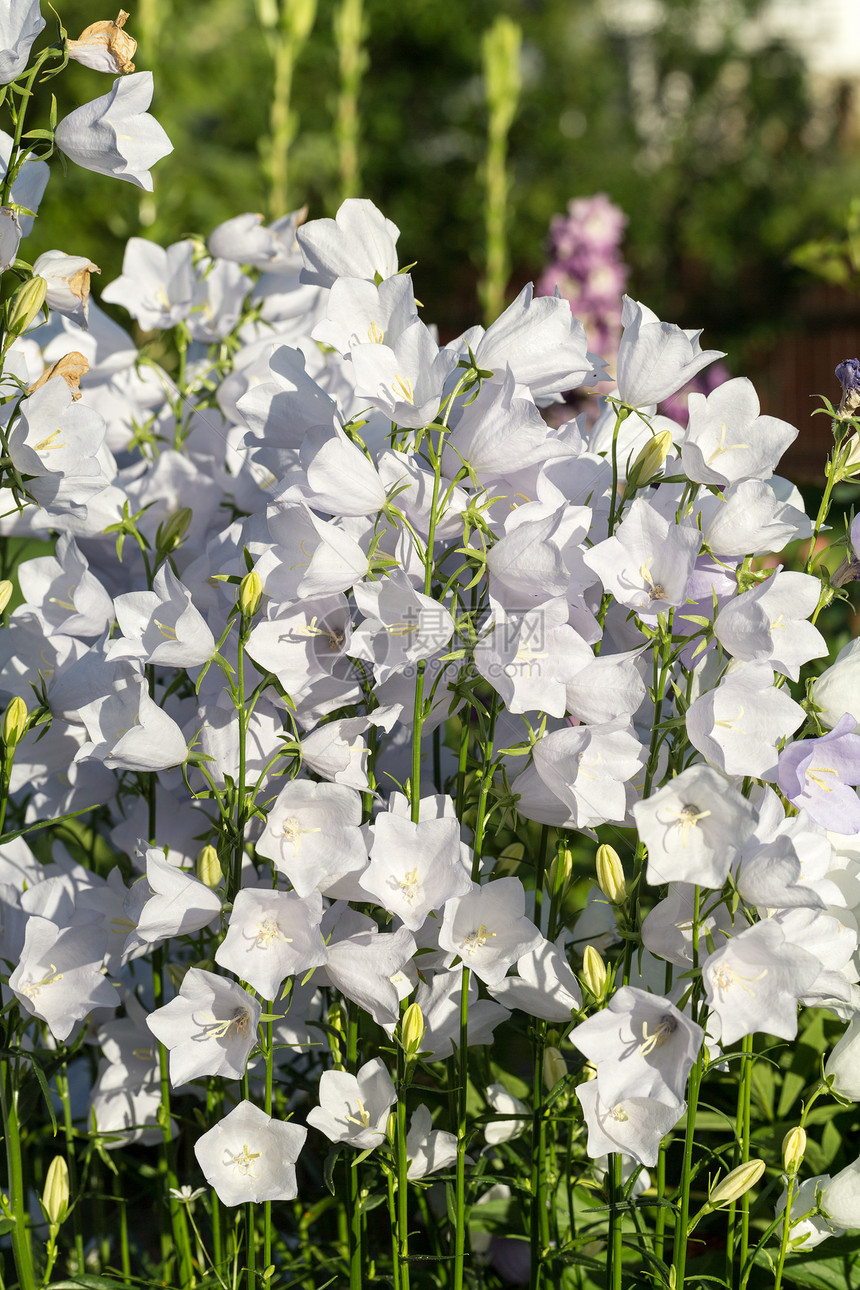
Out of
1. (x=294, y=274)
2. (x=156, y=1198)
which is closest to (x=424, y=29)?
(x=294, y=274)

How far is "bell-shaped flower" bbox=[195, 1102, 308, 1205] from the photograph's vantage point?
0.79 meters

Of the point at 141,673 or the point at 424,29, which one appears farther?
the point at 424,29

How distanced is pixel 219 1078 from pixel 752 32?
17203 millimetres

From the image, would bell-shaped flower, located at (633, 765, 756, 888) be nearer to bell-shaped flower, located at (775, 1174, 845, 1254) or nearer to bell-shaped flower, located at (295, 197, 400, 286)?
bell-shaped flower, located at (775, 1174, 845, 1254)

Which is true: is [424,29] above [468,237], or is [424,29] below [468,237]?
above

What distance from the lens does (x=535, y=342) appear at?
856 millimetres

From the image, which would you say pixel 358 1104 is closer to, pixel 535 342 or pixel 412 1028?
pixel 412 1028

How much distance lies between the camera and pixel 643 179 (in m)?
12.9

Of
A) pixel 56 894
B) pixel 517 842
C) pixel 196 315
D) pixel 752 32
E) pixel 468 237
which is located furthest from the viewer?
pixel 752 32

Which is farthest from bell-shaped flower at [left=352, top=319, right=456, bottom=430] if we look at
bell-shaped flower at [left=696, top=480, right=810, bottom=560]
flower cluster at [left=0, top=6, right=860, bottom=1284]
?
bell-shaped flower at [left=696, top=480, right=810, bottom=560]

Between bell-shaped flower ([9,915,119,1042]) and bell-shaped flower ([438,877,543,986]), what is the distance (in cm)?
29

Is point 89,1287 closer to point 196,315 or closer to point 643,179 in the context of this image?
point 196,315

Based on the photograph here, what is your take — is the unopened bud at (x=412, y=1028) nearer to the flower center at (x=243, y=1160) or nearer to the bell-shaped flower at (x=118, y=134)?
the flower center at (x=243, y=1160)

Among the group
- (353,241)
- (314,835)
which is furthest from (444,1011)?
(353,241)
